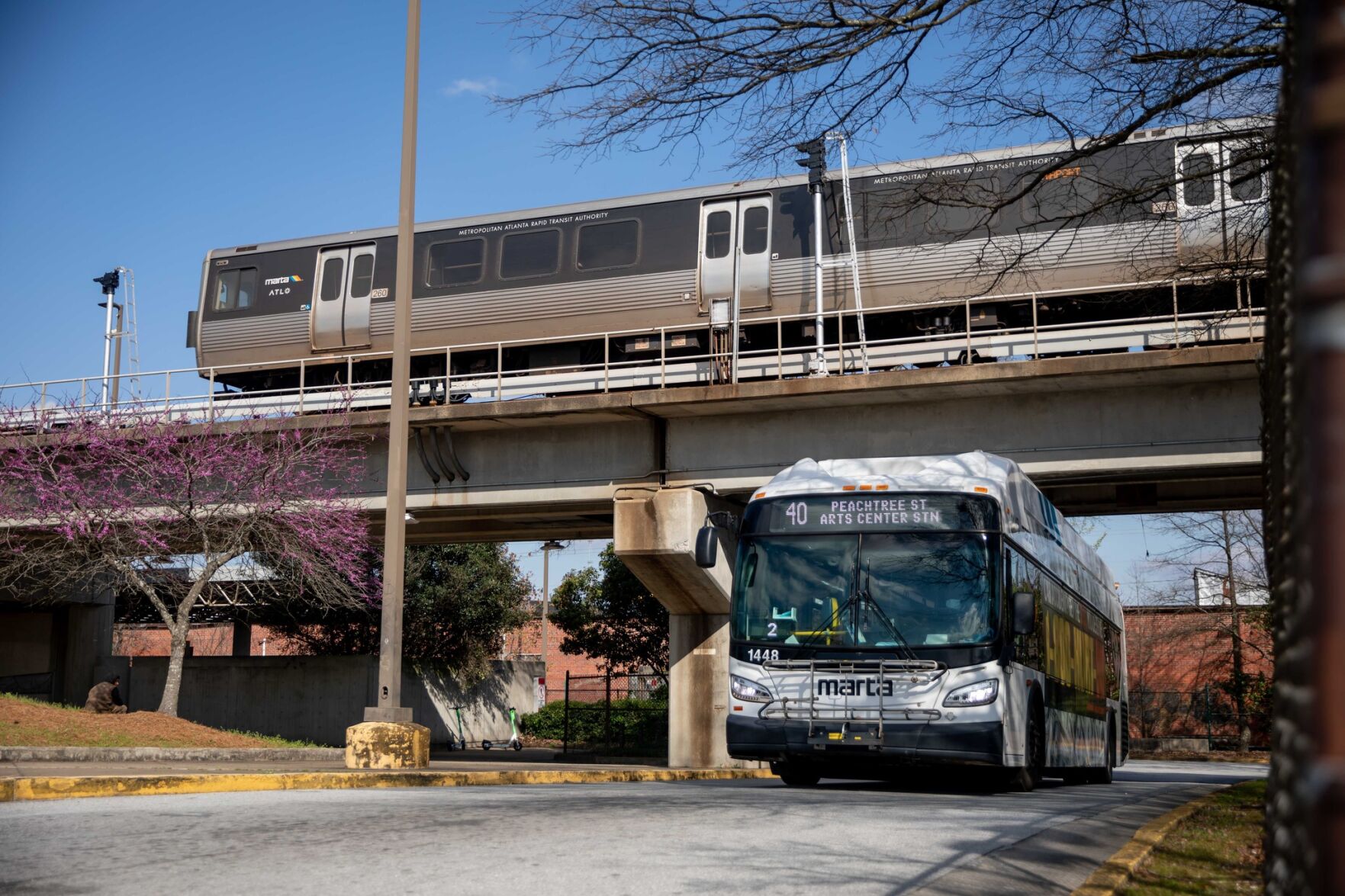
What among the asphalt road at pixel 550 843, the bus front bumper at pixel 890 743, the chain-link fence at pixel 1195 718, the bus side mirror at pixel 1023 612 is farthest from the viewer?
the chain-link fence at pixel 1195 718

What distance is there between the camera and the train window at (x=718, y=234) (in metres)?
24.7

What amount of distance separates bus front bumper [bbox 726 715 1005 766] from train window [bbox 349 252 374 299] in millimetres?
17162

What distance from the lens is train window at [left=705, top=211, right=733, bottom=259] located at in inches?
974

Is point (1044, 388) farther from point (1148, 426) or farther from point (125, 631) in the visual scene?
point (125, 631)

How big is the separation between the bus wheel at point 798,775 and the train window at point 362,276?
16528 millimetres

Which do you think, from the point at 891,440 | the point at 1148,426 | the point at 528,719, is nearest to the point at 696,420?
the point at 891,440

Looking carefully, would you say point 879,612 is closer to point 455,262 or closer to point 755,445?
point 755,445

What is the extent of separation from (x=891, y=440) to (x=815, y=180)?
4716mm

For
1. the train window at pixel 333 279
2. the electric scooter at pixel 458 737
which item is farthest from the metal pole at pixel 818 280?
the electric scooter at pixel 458 737

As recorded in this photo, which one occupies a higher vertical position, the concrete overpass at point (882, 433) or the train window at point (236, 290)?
the train window at point (236, 290)

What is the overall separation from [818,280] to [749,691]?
1141 cm

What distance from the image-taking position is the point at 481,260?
27172mm

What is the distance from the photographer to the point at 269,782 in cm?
1236

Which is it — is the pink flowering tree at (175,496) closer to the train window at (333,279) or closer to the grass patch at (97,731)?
the grass patch at (97,731)
